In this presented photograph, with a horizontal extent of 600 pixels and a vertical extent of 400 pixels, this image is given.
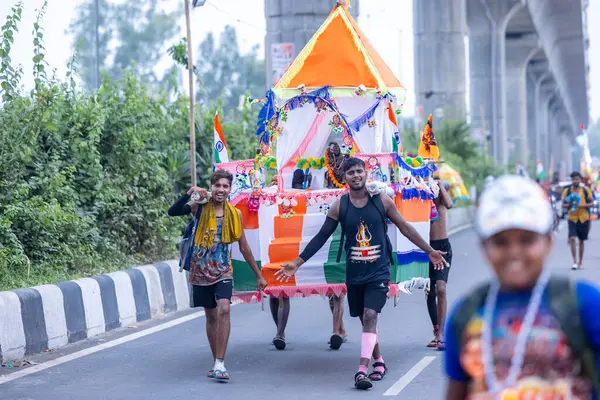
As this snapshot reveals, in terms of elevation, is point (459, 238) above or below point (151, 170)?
below

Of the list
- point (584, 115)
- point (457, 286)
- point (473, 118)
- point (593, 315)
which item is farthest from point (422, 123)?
point (584, 115)

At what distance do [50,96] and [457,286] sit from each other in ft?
23.0

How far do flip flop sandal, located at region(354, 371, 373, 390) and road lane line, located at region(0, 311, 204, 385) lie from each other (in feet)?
9.29

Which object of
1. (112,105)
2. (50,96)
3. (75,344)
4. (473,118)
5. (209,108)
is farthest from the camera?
(473,118)

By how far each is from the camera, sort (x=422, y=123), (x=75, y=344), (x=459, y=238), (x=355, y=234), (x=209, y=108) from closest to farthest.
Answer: (x=355, y=234) → (x=75, y=344) → (x=209, y=108) → (x=459, y=238) → (x=422, y=123)

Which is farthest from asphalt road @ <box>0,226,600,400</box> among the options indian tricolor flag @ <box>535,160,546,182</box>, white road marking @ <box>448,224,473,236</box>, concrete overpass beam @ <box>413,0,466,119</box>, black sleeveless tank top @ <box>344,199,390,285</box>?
indian tricolor flag @ <box>535,160,546,182</box>

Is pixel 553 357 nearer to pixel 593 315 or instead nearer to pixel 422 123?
pixel 593 315

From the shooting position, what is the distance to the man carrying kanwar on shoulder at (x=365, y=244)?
30.3ft

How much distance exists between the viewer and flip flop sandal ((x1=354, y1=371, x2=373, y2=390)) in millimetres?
8953

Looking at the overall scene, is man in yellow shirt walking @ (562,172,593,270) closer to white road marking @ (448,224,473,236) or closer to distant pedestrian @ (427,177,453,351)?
distant pedestrian @ (427,177,453,351)

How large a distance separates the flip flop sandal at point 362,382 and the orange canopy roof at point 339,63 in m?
3.66

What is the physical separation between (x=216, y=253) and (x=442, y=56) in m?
39.0

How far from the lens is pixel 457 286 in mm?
17625

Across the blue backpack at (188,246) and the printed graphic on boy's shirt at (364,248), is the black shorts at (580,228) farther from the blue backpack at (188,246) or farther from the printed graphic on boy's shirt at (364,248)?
the blue backpack at (188,246)
